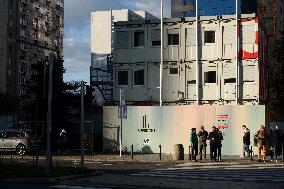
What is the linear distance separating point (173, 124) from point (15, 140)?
32.4 ft

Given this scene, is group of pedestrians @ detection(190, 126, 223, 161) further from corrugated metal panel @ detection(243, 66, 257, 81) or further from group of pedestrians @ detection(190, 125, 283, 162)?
corrugated metal panel @ detection(243, 66, 257, 81)

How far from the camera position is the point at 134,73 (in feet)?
145

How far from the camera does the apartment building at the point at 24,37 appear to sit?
9375 cm

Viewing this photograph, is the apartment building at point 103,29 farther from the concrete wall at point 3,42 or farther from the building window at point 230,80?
the building window at point 230,80

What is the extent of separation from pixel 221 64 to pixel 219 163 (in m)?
15.1

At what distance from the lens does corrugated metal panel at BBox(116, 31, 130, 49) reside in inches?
1746

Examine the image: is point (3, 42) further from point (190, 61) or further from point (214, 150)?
point (214, 150)

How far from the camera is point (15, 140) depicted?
3566cm

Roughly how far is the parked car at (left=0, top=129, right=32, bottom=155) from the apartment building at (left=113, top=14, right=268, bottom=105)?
1046 centimetres

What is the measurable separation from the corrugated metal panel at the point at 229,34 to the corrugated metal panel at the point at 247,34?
2.08ft

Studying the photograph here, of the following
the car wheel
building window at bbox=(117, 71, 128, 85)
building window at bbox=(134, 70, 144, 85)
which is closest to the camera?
the car wheel

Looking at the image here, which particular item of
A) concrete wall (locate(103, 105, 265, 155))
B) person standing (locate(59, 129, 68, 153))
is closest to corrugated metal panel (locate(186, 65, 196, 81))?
concrete wall (locate(103, 105, 265, 155))

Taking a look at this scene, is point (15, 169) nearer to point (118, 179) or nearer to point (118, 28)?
point (118, 179)

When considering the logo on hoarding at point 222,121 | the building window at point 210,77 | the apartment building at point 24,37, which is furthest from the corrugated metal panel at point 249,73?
the apartment building at point 24,37
